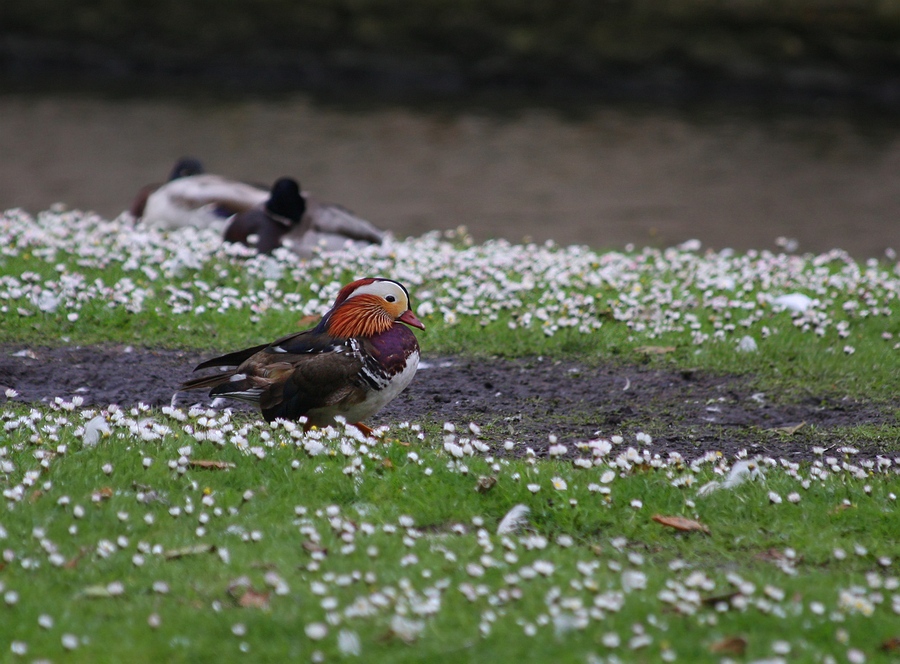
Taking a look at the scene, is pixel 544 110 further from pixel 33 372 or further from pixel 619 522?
pixel 619 522

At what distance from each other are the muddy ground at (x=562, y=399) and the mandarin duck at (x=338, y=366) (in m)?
1.07

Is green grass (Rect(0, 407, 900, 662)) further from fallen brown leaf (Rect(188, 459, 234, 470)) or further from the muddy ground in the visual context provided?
the muddy ground

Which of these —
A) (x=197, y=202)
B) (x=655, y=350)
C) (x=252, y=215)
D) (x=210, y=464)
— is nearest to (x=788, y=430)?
(x=655, y=350)

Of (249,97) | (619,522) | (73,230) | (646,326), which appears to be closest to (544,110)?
(249,97)

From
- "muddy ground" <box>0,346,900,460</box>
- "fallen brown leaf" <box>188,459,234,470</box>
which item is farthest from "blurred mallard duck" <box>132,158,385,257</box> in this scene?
"fallen brown leaf" <box>188,459,234,470</box>

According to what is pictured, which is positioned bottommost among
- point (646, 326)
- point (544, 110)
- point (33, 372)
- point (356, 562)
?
point (33, 372)

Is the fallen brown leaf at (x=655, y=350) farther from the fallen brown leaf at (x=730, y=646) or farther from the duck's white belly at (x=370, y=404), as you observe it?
the fallen brown leaf at (x=730, y=646)

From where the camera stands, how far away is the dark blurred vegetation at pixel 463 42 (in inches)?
1313

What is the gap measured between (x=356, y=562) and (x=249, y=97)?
96.2 ft

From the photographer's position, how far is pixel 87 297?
31.6ft

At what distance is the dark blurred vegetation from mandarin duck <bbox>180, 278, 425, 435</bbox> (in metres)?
28.8

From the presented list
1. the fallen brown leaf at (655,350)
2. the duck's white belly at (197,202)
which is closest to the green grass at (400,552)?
the fallen brown leaf at (655,350)

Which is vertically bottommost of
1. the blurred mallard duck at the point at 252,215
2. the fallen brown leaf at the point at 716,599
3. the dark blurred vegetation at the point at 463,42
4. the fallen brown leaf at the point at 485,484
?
the fallen brown leaf at the point at 485,484

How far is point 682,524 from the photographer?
5395mm
